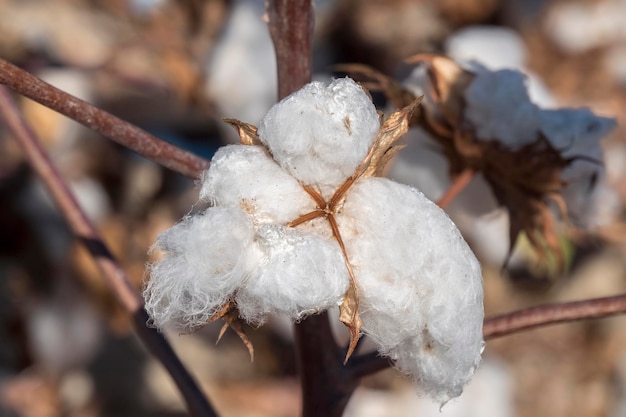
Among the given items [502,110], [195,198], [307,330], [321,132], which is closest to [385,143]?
[321,132]

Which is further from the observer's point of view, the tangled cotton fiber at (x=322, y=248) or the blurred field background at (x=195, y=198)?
the blurred field background at (x=195, y=198)

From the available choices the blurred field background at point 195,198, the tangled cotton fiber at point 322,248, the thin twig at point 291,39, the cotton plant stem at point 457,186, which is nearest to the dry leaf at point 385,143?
the tangled cotton fiber at point 322,248

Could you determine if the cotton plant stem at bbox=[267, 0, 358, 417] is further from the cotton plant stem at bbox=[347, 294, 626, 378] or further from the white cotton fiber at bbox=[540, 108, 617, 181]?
the white cotton fiber at bbox=[540, 108, 617, 181]

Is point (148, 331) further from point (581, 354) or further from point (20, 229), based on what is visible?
point (581, 354)

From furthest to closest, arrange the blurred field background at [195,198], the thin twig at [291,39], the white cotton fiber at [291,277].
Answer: the blurred field background at [195,198]
the thin twig at [291,39]
the white cotton fiber at [291,277]

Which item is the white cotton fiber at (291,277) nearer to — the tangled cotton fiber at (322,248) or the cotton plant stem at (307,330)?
the tangled cotton fiber at (322,248)
